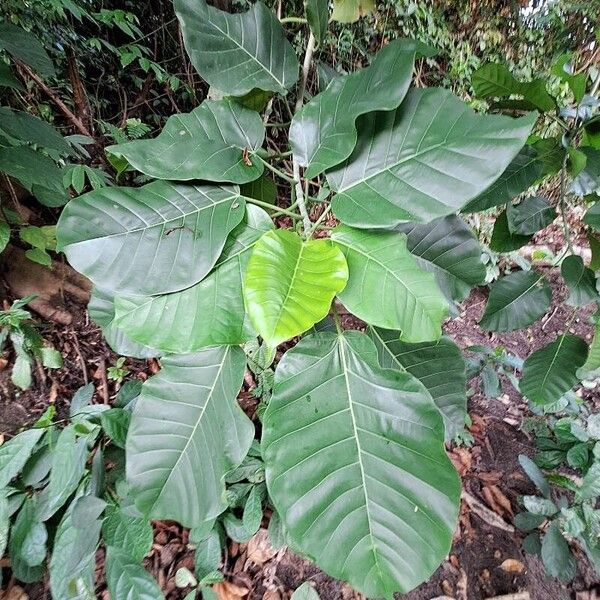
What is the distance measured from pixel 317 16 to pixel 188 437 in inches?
28.8

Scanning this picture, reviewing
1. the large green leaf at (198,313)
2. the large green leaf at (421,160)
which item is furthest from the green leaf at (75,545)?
the large green leaf at (421,160)

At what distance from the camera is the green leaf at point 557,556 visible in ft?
3.36

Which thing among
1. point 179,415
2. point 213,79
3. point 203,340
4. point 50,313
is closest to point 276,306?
point 203,340

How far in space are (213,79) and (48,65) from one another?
29.3 inches

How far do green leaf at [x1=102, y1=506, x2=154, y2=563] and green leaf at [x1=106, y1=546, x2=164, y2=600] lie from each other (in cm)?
Result: 1

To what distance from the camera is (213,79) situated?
2.07 ft

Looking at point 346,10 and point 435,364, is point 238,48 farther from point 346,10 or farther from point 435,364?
point 435,364

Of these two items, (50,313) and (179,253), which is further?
(50,313)

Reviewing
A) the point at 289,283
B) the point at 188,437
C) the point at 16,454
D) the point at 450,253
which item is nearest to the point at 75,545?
the point at 16,454

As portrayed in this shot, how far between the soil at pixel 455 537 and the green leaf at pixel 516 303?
191 millimetres

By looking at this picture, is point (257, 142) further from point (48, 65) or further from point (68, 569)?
point (68, 569)

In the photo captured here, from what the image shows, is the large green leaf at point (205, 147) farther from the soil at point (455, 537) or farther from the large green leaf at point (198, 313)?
the soil at point (455, 537)

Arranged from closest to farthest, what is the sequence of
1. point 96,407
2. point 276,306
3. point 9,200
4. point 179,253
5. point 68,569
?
point 276,306 → point 179,253 → point 68,569 → point 96,407 → point 9,200

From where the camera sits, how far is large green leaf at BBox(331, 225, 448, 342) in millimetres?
497
